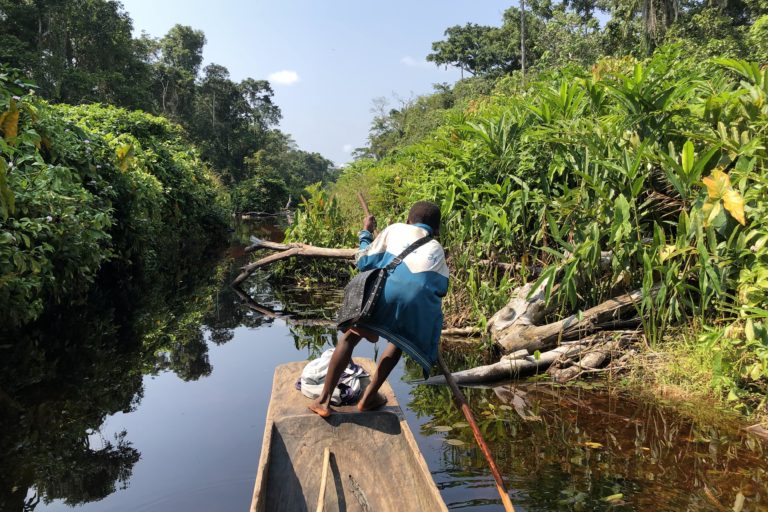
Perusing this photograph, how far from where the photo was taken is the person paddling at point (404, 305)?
2916 millimetres

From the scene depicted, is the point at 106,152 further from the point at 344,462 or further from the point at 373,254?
the point at 344,462

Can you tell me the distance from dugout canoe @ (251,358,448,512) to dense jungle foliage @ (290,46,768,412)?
2357mm

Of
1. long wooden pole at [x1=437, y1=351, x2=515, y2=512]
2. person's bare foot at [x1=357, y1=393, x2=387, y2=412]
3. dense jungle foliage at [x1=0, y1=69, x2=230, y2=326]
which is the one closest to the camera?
long wooden pole at [x1=437, y1=351, x2=515, y2=512]

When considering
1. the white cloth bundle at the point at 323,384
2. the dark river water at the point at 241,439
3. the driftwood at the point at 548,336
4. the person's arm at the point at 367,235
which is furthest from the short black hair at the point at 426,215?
the driftwood at the point at 548,336

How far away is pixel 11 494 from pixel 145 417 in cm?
137

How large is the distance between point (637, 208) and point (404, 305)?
9.98ft

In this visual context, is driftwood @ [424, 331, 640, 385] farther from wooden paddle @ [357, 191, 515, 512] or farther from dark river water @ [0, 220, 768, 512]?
wooden paddle @ [357, 191, 515, 512]

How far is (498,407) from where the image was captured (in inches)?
176

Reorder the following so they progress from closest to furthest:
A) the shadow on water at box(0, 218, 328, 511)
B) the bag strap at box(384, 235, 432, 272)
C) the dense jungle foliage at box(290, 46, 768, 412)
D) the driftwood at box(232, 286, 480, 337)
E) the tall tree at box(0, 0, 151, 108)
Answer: the bag strap at box(384, 235, 432, 272) → the shadow on water at box(0, 218, 328, 511) → the dense jungle foliage at box(290, 46, 768, 412) → the driftwood at box(232, 286, 480, 337) → the tall tree at box(0, 0, 151, 108)

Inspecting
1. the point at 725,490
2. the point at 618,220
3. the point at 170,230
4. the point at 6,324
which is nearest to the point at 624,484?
the point at 725,490

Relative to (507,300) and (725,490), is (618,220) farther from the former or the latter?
(725,490)

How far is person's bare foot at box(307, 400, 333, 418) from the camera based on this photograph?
312 centimetres

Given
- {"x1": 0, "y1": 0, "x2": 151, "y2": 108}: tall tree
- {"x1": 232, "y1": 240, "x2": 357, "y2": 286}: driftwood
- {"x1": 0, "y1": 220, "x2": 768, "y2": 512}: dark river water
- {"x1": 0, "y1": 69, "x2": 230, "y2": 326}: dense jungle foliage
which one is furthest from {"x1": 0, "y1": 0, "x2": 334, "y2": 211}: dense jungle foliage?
{"x1": 0, "y1": 220, "x2": 768, "y2": 512}: dark river water

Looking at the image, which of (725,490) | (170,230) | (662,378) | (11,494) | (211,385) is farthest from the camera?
(170,230)
